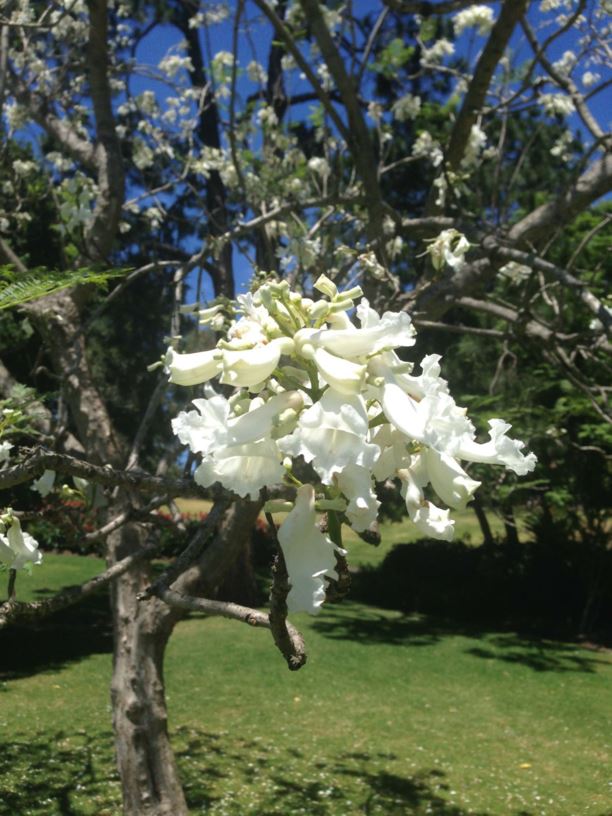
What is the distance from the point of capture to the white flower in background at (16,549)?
1.97 meters

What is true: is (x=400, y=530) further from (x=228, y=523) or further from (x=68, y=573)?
(x=228, y=523)

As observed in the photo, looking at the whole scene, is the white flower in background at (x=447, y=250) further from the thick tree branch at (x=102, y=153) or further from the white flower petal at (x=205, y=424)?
the white flower petal at (x=205, y=424)

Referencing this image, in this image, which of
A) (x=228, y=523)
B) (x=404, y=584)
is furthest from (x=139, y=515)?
(x=404, y=584)

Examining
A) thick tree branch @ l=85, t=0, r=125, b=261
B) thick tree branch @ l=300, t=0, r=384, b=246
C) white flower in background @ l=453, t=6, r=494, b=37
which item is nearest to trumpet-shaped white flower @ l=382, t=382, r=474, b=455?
thick tree branch @ l=300, t=0, r=384, b=246

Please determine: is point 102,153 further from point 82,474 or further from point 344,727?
point 344,727

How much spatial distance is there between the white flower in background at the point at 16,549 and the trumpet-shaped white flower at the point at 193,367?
983 mm

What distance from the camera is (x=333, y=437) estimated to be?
99cm

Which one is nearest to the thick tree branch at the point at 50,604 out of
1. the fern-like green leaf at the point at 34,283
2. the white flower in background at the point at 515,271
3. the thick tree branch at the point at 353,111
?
the fern-like green leaf at the point at 34,283

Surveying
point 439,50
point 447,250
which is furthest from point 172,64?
point 447,250

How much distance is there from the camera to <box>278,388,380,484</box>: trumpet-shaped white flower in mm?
966

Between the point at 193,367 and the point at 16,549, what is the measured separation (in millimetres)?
1050

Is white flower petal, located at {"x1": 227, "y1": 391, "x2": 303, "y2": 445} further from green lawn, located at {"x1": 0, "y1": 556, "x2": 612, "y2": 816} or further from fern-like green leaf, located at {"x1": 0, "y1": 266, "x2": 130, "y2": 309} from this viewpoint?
green lawn, located at {"x1": 0, "y1": 556, "x2": 612, "y2": 816}

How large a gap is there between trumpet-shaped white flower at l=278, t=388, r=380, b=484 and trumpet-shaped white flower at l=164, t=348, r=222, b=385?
214 millimetres

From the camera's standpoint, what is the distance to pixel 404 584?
14852 mm
